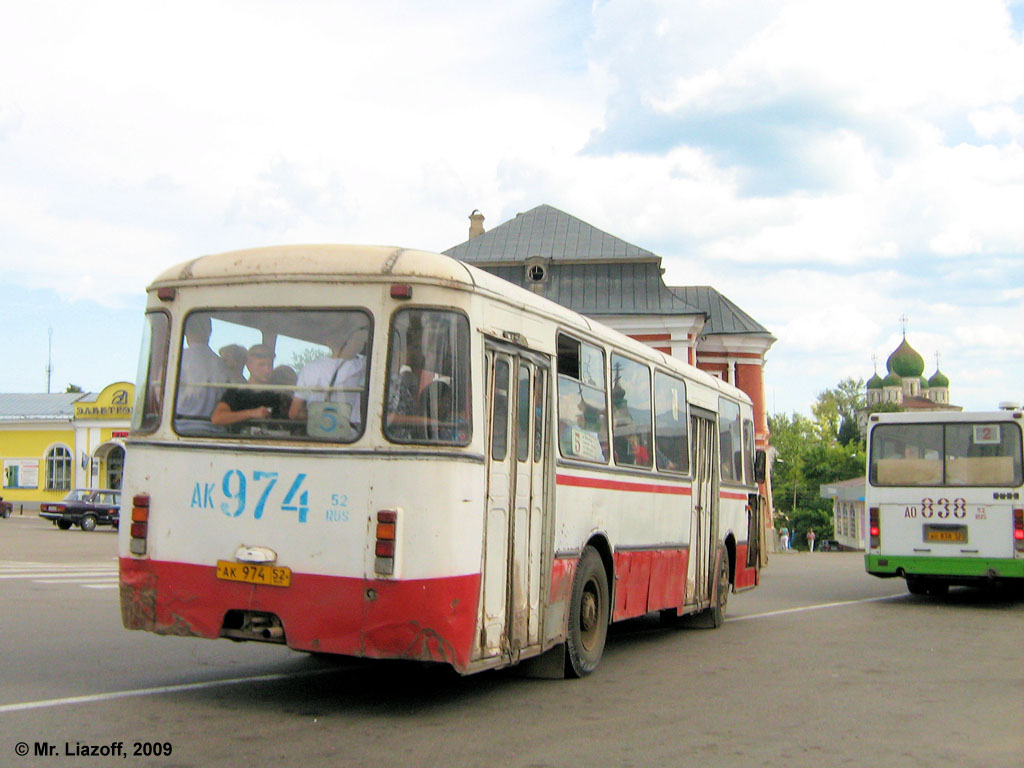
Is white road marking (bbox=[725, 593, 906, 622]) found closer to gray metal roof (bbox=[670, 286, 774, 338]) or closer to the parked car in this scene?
the parked car

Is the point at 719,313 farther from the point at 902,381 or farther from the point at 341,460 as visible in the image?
the point at 902,381

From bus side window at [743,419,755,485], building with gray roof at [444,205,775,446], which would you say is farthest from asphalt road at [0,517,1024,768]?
building with gray roof at [444,205,775,446]

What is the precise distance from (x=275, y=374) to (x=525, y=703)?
2.93 m

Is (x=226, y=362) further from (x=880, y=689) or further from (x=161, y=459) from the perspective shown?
(x=880, y=689)

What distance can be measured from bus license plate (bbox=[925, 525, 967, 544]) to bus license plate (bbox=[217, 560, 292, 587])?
1352 centimetres

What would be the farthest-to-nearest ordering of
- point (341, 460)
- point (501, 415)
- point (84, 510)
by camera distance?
point (84, 510) → point (501, 415) → point (341, 460)

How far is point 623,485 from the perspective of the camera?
10.6 metres

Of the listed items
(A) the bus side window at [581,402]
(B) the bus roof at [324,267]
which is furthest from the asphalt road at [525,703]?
(B) the bus roof at [324,267]

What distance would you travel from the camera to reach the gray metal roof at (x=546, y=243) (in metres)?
49.3

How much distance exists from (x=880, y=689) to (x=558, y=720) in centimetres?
325

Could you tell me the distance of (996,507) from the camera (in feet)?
58.8

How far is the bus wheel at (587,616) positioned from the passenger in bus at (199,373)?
10.7ft

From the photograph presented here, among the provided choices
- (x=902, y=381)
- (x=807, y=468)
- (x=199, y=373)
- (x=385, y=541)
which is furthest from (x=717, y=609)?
(x=902, y=381)

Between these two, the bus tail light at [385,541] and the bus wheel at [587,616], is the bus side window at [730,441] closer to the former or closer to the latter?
the bus wheel at [587,616]
